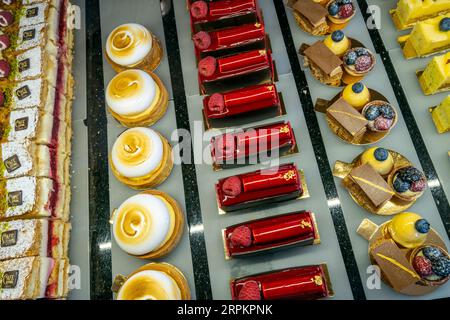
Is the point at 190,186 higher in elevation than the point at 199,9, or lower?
lower

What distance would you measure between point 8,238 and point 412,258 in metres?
3.08

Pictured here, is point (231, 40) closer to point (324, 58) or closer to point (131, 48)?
point (324, 58)

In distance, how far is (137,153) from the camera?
349 cm

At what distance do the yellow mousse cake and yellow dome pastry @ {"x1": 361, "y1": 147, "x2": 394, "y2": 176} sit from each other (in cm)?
83

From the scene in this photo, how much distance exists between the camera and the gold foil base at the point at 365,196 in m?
3.39

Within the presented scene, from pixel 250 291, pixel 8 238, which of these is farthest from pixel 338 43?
pixel 8 238

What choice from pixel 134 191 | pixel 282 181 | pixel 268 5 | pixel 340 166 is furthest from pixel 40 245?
pixel 268 5

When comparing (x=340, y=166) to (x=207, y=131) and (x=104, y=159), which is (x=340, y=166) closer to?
(x=207, y=131)

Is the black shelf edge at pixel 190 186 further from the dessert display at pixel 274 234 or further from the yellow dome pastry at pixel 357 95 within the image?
the yellow dome pastry at pixel 357 95

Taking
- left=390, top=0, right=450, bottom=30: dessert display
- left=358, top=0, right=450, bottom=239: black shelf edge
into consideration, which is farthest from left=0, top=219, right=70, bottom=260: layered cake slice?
left=390, top=0, right=450, bottom=30: dessert display

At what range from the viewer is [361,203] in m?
3.46

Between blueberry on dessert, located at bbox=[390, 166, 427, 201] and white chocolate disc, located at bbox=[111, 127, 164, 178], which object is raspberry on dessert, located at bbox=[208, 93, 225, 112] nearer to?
white chocolate disc, located at bbox=[111, 127, 164, 178]

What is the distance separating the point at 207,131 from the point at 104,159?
3.34 feet

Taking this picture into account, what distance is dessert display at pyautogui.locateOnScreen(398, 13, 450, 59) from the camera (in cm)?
364
